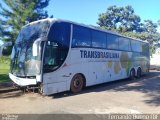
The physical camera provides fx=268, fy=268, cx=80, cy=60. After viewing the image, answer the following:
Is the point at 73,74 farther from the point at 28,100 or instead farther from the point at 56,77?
the point at 28,100

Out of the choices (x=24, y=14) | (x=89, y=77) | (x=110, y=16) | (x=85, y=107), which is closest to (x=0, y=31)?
(x=24, y=14)

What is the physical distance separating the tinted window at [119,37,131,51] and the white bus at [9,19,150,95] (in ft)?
8.21

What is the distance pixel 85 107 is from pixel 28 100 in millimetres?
2581

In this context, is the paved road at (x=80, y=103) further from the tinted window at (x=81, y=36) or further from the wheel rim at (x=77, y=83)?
the tinted window at (x=81, y=36)

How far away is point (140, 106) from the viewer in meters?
10.4

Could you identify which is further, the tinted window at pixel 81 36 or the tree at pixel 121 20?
the tree at pixel 121 20

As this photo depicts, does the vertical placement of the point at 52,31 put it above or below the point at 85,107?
above

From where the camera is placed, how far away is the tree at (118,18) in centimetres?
5791

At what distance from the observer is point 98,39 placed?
15.3 metres

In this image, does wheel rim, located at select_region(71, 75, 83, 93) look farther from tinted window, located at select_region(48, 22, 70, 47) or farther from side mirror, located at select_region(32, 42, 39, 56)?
side mirror, located at select_region(32, 42, 39, 56)

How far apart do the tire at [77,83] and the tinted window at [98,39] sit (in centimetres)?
224

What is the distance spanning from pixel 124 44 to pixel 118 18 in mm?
40947

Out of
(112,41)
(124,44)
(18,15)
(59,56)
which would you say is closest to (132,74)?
(124,44)

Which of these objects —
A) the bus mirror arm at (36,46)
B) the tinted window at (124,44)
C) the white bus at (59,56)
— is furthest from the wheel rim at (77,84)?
the tinted window at (124,44)
